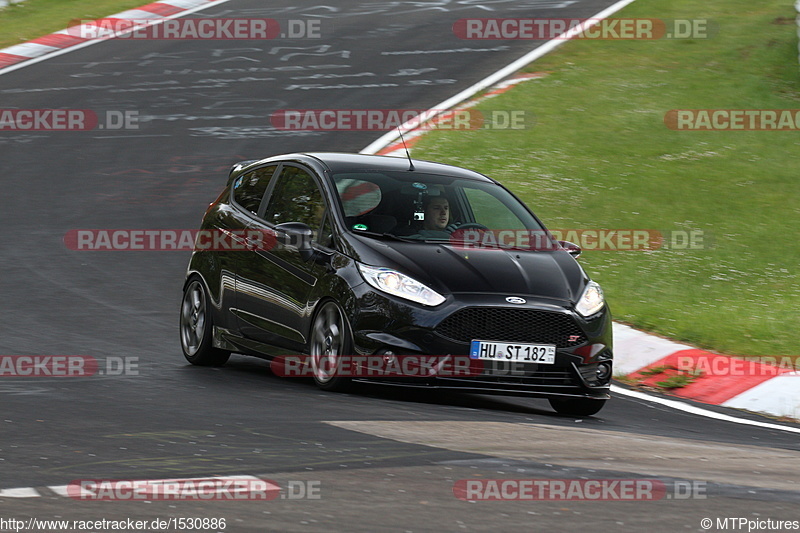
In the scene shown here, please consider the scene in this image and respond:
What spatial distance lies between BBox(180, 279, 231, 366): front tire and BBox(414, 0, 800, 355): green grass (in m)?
3.52

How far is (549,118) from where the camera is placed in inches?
785

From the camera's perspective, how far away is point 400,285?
8523mm

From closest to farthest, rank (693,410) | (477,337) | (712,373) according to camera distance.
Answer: (477,337)
(693,410)
(712,373)

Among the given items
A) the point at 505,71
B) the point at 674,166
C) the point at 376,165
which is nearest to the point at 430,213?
the point at 376,165

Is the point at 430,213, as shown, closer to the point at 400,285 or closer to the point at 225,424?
the point at 400,285

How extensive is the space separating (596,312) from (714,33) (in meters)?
18.1

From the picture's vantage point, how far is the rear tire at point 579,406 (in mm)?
8875

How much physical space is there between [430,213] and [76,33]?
64.1 ft

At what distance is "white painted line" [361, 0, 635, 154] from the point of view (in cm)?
1849

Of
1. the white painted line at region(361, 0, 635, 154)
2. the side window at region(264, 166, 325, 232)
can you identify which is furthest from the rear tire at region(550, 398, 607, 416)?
the white painted line at region(361, 0, 635, 154)

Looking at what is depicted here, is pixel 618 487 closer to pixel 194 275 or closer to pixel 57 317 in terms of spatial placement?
pixel 194 275

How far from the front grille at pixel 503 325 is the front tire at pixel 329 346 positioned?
692mm

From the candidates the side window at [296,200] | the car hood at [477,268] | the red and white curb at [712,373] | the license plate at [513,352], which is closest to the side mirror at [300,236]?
the side window at [296,200]

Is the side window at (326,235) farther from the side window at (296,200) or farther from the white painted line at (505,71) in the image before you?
the white painted line at (505,71)
